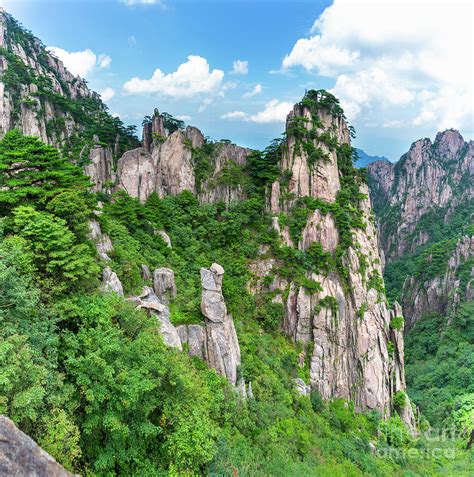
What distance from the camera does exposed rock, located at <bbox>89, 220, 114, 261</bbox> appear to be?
57.7ft

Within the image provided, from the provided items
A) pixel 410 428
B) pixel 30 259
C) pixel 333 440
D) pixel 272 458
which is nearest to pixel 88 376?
pixel 30 259

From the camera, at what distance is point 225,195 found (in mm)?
35156

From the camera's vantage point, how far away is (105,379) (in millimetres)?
9578

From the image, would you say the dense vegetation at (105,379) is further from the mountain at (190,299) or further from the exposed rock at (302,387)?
the exposed rock at (302,387)

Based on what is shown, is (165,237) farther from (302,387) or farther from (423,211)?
(423,211)

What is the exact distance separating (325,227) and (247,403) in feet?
64.6

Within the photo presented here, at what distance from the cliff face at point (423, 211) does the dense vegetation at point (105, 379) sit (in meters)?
59.8

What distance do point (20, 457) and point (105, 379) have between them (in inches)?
126

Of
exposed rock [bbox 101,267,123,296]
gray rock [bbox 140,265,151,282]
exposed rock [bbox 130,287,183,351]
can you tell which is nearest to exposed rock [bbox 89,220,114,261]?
gray rock [bbox 140,265,151,282]

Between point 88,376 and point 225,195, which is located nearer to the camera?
point 88,376

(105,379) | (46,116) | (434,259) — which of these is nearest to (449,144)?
(434,259)

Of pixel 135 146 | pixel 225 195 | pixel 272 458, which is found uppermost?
pixel 135 146

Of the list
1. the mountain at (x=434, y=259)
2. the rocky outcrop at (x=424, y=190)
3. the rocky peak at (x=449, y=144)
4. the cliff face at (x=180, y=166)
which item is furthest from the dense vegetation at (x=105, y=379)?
the rocky peak at (x=449, y=144)

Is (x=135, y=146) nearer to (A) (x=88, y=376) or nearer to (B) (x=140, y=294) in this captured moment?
(B) (x=140, y=294)
